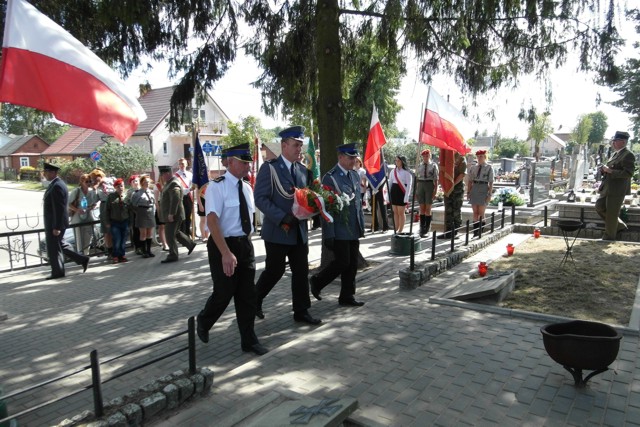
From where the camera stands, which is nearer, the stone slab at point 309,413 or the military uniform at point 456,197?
the stone slab at point 309,413

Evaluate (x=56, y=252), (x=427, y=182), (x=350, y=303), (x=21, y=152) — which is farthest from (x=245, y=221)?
(x=21, y=152)

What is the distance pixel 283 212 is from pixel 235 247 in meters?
0.79

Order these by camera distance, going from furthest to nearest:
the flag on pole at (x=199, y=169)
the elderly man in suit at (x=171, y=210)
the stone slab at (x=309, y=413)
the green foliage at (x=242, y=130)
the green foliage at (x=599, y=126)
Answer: the green foliage at (x=599, y=126) → the green foliage at (x=242, y=130) → the flag on pole at (x=199, y=169) → the elderly man in suit at (x=171, y=210) → the stone slab at (x=309, y=413)

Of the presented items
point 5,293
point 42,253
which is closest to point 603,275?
point 5,293

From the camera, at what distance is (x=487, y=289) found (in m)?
6.29

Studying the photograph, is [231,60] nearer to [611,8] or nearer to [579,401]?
[611,8]

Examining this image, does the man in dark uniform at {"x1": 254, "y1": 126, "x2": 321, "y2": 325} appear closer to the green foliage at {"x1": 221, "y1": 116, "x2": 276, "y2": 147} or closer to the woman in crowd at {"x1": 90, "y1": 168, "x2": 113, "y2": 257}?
the woman in crowd at {"x1": 90, "y1": 168, "x2": 113, "y2": 257}

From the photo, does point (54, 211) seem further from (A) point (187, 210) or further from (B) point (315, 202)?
(B) point (315, 202)

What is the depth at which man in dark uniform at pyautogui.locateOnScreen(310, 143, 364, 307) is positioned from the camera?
6234 mm

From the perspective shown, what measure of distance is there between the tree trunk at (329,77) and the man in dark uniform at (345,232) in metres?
1.87

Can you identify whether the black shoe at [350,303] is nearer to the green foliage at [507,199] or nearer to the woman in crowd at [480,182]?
the woman in crowd at [480,182]

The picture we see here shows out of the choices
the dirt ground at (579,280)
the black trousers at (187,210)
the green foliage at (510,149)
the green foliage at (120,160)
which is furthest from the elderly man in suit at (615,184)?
the green foliage at (510,149)

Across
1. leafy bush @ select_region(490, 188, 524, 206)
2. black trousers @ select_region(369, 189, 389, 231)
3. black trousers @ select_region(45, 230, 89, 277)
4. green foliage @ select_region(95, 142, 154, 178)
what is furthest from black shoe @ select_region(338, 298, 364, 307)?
green foliage @ select_region(95, 142, 154, 178)

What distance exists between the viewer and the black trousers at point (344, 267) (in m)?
6.25
